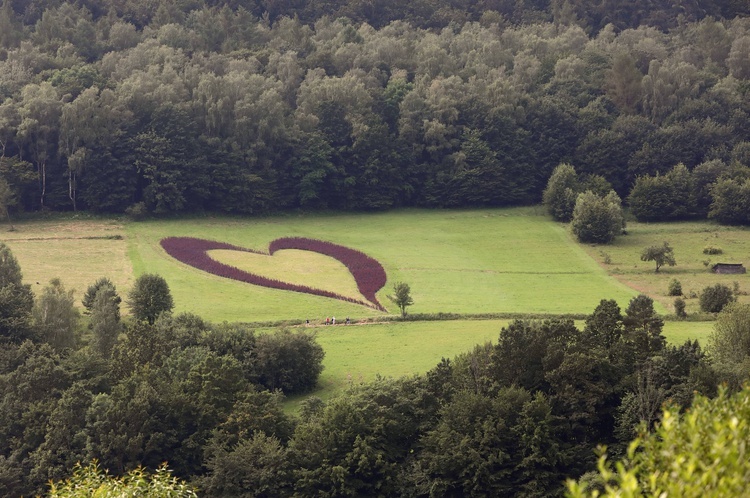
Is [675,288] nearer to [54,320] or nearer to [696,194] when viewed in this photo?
[696,194]

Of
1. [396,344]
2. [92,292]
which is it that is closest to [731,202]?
[396,344]

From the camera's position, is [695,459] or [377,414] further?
[377,414]

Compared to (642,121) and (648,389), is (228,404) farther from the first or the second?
(642,121)

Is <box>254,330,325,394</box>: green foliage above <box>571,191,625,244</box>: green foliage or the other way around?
the other way around

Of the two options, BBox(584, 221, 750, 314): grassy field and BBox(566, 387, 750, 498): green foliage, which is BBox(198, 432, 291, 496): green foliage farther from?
BBox(584, 221, 750, 314): grassy field

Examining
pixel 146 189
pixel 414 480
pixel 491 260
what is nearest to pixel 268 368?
pixel 414 480

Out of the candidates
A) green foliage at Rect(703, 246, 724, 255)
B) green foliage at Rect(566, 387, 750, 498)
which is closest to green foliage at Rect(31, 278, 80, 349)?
green foliage at Rect(566, 387, 750, 498)

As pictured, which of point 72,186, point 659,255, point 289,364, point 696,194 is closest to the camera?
point 289,364
